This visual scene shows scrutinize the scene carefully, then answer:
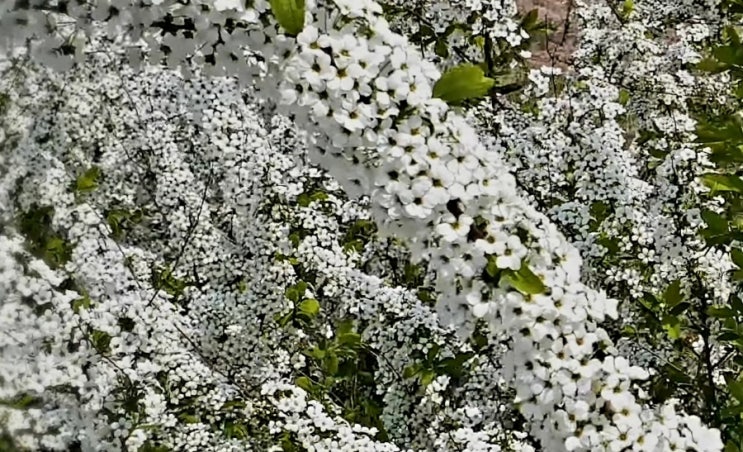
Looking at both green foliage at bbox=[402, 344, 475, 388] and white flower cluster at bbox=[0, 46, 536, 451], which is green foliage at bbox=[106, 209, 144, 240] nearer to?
white flower cluster at bbox=[0, 46, 536, 451]

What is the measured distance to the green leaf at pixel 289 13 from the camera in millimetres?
2355

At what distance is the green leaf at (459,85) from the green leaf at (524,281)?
1.48 ft

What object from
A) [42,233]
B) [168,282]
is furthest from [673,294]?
[42,233]

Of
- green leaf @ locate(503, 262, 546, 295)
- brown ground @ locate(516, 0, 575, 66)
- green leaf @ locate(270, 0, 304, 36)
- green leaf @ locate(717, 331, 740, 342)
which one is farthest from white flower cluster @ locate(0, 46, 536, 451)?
brown ground @ locate(516, 0, 575, 66)

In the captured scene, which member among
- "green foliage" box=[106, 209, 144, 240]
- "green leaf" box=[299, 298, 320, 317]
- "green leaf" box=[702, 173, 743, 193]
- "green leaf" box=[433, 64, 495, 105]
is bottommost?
"green leaf" box=[299, 298, 320, 317]

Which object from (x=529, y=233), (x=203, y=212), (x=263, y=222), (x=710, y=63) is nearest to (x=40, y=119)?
(x=203, y=212)

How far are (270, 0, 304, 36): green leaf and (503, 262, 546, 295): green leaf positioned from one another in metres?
0.76

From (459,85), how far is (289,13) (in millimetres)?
468

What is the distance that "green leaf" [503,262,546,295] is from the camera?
8.11 ft

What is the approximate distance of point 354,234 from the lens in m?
5.96

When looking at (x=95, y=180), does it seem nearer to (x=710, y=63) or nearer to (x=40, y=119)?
(x=40, y=119)

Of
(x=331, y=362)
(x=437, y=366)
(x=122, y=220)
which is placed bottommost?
(x=331, y=362)

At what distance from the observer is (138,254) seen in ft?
17.4

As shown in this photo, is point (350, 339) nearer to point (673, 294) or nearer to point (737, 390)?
point (673, 294)
